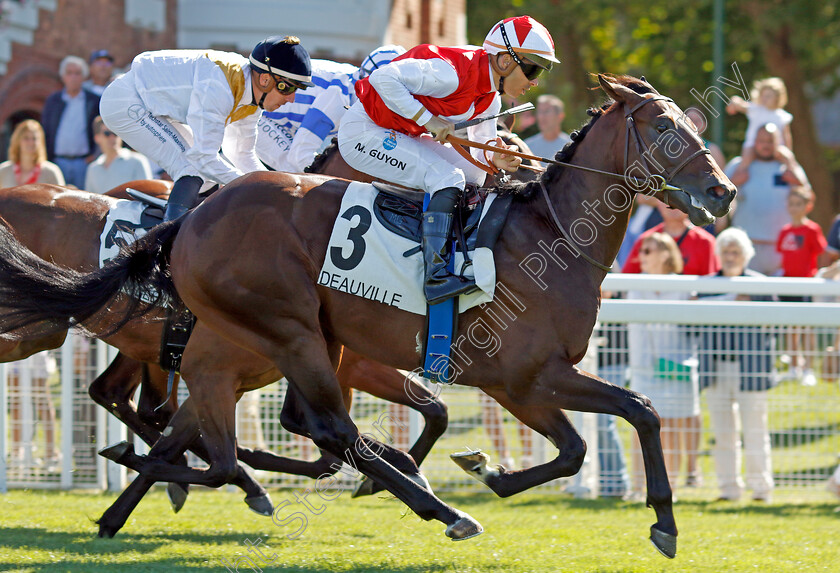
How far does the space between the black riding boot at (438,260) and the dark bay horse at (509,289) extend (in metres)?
0.14

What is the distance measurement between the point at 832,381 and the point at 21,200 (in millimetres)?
4473

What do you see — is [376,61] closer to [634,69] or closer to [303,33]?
[303,33]

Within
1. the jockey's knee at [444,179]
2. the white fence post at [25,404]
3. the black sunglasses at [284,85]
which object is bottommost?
the white fence post at [25,404]

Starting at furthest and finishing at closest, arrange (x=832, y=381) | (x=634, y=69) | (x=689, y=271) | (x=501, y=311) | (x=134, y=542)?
(x=634, y=69) → (x=689, y=271) → (x=832, y=381) → (x=134, y=542) → (x=501, y=311)

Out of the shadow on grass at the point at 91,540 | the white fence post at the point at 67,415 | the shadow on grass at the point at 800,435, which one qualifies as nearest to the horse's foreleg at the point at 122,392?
the shadow on grass at the point at 91,540

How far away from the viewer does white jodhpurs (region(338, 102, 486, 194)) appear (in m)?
4.75

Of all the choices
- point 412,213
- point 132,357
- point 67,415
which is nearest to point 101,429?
point 67,415

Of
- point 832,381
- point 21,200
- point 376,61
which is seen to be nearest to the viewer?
point 21,200

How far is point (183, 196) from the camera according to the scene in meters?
5.30

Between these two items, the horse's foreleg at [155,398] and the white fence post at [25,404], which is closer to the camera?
the horse's foreleg at [155,398]

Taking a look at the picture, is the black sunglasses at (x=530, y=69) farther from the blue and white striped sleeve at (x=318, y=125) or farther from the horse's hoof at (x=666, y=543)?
the horse's hoof at (x=666, y=543)

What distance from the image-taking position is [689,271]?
734 centimetres

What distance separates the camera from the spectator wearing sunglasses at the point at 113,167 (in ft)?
26.7

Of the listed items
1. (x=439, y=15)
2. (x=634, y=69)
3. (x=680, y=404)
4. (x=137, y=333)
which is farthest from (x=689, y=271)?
(x=634, y=69)
